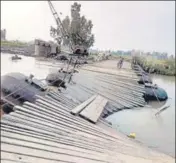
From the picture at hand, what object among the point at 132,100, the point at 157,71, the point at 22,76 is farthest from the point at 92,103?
the point at 157,71

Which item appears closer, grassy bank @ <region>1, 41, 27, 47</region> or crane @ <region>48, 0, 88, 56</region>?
crane @ <region>48, 0, 88, 56</region>

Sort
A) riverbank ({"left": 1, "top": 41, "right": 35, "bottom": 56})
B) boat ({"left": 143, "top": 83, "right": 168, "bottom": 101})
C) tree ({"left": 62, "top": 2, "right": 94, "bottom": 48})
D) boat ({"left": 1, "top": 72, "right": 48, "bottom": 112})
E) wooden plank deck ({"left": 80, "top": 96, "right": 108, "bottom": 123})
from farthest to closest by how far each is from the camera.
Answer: boat ({"left": 143, "top": 83, "right": 168, "bottom": 101}) < boat ({"left": 1, "top": 72, "right": 48, "bottom": 112}) < wooden plank deck ({"left": 80, "top": 96, "right": 108, "bottom": 123}) < riverbank ({"left": 1, "top": 41, "right": 35, "bottom": 56}) < tree ({"left": 62, "top": 2, "right": 94, "bottom": 48})

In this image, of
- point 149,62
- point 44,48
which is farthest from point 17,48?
point 149,62

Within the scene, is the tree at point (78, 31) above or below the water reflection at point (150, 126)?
above

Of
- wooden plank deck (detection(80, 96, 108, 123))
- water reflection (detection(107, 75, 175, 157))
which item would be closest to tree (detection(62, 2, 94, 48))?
wooden plank deck (detection(80, 96, 108, 123))

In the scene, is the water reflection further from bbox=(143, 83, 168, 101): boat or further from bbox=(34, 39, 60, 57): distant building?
bbox=(34, 39, 60, 57): distant building

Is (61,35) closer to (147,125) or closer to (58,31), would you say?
(58,31)

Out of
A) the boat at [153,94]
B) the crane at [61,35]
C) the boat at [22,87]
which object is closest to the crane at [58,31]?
the crane at [61,35]

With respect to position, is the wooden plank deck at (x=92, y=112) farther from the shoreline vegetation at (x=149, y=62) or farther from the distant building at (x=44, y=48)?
the distant building at (x=44, y=48)

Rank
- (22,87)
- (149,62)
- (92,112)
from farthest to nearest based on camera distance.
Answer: (149,62)
(22,87)
(92,112)

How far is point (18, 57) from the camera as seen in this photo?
3473 mm

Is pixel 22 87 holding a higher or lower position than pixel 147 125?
higher

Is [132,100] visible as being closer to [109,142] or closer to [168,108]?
[168,108]

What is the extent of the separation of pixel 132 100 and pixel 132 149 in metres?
5.78
